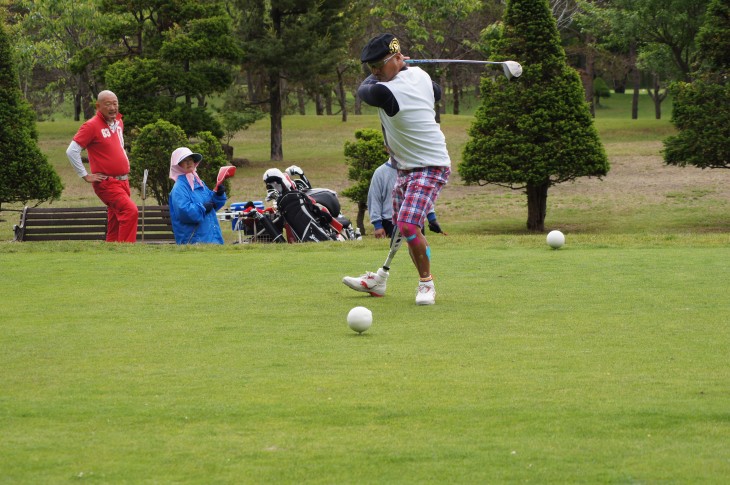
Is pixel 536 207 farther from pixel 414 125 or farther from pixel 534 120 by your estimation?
pixel 414 125

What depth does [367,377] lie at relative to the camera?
674 centimetres

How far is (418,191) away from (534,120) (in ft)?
57.9

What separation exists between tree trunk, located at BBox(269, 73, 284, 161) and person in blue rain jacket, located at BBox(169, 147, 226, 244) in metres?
34.1

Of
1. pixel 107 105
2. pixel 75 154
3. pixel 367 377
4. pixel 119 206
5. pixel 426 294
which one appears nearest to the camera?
pixel 367 377

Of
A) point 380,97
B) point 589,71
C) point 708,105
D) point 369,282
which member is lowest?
point 369,282

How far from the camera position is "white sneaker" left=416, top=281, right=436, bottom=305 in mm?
9930

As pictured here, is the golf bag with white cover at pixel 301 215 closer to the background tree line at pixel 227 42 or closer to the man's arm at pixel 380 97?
the man's arm at pixel 380 97

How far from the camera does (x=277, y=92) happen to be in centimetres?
5097

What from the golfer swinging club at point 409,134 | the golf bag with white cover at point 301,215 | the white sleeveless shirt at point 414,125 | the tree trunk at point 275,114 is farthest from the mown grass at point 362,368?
the tree trunk at point 275,114

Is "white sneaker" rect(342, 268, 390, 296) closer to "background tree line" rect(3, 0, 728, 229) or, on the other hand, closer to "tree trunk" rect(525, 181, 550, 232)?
"tree trunk" rect(525, 181, 550, 232)

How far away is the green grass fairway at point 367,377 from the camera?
4.98m

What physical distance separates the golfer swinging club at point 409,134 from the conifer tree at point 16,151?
60.8 ft

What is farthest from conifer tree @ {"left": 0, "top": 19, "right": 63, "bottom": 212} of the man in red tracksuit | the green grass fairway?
the green grass fairway

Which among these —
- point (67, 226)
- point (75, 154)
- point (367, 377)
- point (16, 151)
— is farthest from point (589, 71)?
point (367, 377)
